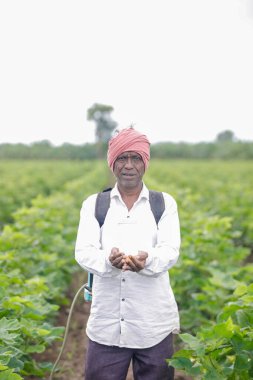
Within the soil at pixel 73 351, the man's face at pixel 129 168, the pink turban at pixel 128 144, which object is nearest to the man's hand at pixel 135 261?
the man's face at pixel 129 168

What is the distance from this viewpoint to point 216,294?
14.5 feet

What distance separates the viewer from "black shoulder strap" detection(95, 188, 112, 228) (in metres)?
2.76

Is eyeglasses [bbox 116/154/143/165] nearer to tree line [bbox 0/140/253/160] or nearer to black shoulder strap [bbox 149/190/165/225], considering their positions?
black shoulder strap [bbox 149/190/165/225]

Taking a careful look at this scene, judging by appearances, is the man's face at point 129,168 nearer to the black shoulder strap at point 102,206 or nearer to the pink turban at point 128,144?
the pink turban at point 128,144

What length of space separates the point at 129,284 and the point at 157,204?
0.50 m

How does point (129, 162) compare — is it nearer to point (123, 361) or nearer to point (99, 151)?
point (123, 361)

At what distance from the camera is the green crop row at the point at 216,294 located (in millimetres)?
2619

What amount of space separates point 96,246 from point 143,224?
1.01 ft

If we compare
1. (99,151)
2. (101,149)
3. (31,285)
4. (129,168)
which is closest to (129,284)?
(129,168)

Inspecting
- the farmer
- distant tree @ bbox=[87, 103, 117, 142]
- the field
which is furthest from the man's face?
distant tree @ bbox=[87, 103, 117, 142]

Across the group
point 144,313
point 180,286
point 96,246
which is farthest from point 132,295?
point 180,286

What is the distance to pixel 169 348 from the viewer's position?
2.89 meters

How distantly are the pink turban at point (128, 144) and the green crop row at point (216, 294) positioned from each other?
42.0 inches

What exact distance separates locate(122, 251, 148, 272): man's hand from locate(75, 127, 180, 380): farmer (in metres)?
0.18
